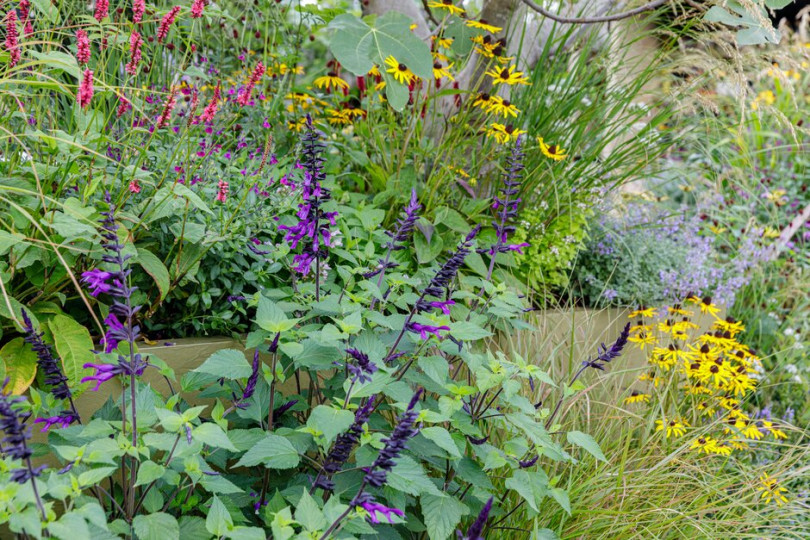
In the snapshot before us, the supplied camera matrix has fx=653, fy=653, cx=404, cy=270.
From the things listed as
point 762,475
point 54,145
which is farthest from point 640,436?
point 54,145

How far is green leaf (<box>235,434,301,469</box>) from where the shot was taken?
1333 mm

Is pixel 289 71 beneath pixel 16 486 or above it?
above

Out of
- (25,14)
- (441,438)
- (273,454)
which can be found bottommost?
(273,454)

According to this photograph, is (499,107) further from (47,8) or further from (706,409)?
(47,8)

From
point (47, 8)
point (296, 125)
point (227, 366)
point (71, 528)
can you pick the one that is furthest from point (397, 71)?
point (71, 528)

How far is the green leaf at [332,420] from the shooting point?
1256mm

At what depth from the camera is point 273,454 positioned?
4.45ft

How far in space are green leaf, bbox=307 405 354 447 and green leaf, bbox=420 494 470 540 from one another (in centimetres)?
31

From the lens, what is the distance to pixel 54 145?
169 centimetres

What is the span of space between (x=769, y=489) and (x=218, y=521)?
188 centimetres

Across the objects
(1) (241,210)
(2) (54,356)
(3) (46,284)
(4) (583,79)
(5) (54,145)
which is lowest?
(2) (54,356)

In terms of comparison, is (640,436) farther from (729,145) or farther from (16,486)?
(729,145)

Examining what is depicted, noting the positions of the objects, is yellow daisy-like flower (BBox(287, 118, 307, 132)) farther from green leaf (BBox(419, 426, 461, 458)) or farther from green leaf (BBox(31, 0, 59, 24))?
green leaf (BBox(419, 426, 461, 458))

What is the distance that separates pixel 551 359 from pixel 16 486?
167 centimetres
